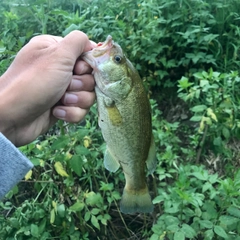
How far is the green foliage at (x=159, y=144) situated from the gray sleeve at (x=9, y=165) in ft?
1.95

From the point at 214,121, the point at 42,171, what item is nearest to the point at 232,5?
the point at 214,121

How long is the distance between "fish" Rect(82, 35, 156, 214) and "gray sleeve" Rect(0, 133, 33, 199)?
1.12 feet

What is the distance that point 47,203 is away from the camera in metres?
2.35

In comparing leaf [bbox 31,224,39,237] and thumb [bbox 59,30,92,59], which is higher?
thumb [bbox 59,30,92,59]

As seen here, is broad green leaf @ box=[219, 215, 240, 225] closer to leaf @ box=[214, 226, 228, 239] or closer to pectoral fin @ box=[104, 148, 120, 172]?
leaf @ box=[214, 226, 228, 239]

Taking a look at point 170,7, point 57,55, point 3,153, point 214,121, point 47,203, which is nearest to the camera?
point 3,153

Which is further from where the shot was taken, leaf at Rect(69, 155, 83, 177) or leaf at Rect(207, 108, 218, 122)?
leaf at Rect(207, 108, 218, 122)

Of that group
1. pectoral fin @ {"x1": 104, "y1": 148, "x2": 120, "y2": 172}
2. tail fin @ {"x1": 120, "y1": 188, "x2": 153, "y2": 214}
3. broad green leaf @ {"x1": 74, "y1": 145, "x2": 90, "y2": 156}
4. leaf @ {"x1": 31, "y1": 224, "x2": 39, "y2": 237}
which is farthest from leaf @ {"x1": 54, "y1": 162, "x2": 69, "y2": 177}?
pectoral fin @ {"x1": 104, "y1": 148, "x2": 120, "y2": 172}

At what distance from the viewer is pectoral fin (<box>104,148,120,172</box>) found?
5.49ft

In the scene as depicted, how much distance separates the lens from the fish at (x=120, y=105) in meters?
1.56

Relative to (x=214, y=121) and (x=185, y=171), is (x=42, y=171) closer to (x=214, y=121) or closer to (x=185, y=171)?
(x=185, y=171)

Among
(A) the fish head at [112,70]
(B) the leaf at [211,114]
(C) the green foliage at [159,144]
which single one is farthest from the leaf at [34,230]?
(B) the leaf at [211,114]

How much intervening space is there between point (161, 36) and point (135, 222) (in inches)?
61.3

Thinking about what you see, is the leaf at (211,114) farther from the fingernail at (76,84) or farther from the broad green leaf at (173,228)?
the fingernail at (76,84)
